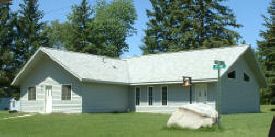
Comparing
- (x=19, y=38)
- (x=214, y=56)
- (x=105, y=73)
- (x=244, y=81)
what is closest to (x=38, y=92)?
(x=105, y=73)

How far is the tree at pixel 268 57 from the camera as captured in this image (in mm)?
39281

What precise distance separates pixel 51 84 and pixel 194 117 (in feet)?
52.1

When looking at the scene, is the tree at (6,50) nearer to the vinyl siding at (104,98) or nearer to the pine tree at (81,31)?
the pine tree at (81,31)

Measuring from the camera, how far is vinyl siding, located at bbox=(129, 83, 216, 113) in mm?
25094

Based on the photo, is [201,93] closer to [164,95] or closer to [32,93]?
[164,95]

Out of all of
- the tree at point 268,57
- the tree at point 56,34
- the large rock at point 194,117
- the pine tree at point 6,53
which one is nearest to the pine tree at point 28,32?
the pine tree at point 6,53

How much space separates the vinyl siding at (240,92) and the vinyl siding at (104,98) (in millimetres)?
7755

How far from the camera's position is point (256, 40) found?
4369 centimetres

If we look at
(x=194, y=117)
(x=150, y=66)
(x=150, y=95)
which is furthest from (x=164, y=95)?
(x=194, y=117)

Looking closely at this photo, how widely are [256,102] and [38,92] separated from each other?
16926 millimetres

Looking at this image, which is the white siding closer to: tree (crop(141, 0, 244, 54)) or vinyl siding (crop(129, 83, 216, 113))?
vinyl siding (crop(129, 83, 216, 113))

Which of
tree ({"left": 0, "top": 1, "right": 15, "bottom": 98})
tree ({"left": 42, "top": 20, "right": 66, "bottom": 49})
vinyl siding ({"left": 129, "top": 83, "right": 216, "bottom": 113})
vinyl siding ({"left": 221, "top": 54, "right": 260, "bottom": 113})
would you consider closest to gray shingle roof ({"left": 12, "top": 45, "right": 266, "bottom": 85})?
vinyl siding ({"left": 129, "top": 83, "right": 216, "bottom": 113})

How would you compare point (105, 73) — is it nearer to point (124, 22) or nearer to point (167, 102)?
point (167, 102)

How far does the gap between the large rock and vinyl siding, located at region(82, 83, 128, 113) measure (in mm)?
12396
